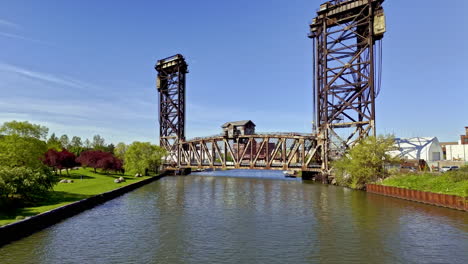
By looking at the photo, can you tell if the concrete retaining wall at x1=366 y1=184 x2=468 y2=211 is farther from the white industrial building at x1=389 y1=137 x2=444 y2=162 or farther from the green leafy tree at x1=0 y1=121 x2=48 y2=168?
the green leafy tree at x1=0 y1=121 x2=48 y2=168

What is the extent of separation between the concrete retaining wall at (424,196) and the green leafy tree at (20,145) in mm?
43908

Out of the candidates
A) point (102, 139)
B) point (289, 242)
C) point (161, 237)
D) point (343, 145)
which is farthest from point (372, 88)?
point (102, 139)

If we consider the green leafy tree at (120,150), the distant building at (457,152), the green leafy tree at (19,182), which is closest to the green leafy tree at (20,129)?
the green leafy tree at (19,182)

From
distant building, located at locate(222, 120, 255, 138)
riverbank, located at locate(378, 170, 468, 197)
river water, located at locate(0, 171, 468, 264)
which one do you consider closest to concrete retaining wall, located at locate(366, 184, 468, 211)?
riverbank, located at locate(378, 170, 468, 197)

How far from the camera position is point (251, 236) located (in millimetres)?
20969

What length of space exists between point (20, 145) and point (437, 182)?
4871cm

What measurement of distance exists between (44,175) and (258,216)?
2109cm

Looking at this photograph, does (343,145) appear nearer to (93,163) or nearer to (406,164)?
(406,164)

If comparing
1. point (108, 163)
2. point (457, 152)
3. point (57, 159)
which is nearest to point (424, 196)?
point (457, 152)

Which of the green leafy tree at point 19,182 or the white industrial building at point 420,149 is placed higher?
the white industrial building at point 420,149

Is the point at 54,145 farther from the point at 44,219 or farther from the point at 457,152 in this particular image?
the point at 457,152

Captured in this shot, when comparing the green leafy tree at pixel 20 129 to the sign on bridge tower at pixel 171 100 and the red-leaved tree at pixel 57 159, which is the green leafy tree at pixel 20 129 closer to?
the red-leaved tree at pixel 57 159

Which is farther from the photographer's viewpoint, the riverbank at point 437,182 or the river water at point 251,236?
the riverbank at point 437,182

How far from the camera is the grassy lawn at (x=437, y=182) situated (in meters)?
32.1
